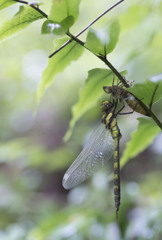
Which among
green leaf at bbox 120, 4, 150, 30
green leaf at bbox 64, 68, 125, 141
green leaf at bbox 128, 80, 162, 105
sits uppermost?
green leaf at bbox 120, 4, 150, 30

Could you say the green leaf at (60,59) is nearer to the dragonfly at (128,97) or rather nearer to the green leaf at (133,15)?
the dragonfly at (128,97)

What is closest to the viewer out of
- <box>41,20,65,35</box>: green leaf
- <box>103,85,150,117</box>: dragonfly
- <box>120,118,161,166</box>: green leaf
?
<box>41,20,65,35</box>: green leaf

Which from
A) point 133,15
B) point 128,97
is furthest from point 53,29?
point 133,15

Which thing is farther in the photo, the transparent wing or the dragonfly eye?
the transparent wing

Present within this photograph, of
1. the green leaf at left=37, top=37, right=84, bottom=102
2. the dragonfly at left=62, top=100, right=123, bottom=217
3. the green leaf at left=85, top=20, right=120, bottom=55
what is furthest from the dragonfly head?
the green leaf at left=85, top=20, right=120, bottom=55

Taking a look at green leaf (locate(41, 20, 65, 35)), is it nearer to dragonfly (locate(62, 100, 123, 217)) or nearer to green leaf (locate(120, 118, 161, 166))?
green leaf (locate(120, 118, 161, 166))

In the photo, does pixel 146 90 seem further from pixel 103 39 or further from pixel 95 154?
pixel 95 154

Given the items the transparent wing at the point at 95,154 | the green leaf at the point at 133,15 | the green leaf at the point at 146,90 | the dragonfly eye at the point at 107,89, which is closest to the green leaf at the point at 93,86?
the dragonfly eye at the point at 107,89
